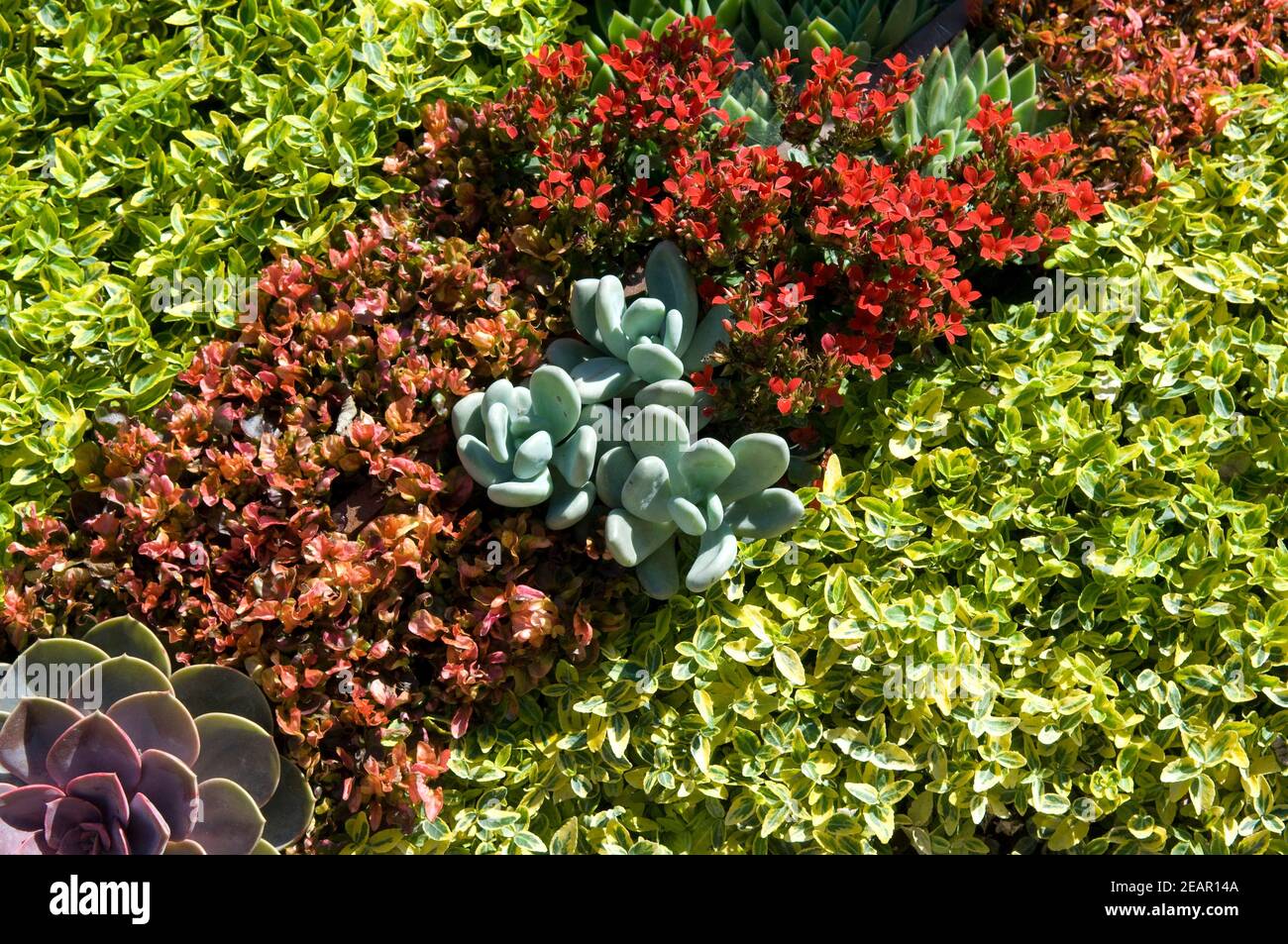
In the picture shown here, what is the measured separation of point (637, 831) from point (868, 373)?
1.25 metres

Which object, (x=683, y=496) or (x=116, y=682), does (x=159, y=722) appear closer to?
(x=116, y=682)

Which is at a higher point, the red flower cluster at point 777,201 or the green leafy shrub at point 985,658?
the red flower cluster at point 777,201

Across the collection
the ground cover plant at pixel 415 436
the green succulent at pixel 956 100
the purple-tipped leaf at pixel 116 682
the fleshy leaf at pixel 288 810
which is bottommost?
the fleshy leaf at pixel 288 810

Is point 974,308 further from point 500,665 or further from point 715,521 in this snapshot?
point 500,665

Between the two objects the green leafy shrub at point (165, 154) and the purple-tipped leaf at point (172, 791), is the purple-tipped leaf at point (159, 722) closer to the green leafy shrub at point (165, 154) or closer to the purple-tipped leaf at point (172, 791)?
the purple-tipped leaf at point (172, 791)

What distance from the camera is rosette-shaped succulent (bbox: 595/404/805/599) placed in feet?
8.58

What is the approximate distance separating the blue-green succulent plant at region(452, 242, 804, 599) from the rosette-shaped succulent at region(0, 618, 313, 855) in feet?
2.51

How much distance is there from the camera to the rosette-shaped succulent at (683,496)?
2.62 meters

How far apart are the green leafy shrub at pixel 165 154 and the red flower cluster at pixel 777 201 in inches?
12.6

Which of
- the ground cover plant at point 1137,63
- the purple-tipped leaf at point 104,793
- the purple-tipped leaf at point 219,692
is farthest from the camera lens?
the ground cover plant at point 1137,63

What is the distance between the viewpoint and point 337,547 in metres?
2.63

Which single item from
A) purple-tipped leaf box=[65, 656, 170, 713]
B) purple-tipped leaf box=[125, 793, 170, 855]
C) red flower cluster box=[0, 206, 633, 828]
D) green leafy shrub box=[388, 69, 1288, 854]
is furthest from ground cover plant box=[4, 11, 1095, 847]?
purple-tipped leaf box=[125, 793, 170, 855]

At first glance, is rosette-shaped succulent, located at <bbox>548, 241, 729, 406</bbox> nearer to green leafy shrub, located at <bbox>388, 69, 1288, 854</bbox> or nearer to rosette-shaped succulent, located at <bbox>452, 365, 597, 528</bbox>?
rosette-shaped succulent, located at <bbox>452, 365, 597, 528</bbox>

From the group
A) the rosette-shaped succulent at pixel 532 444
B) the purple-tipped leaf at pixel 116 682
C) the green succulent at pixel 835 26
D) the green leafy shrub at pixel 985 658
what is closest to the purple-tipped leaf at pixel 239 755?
the purple-tipped leaf at pixel 116 682
